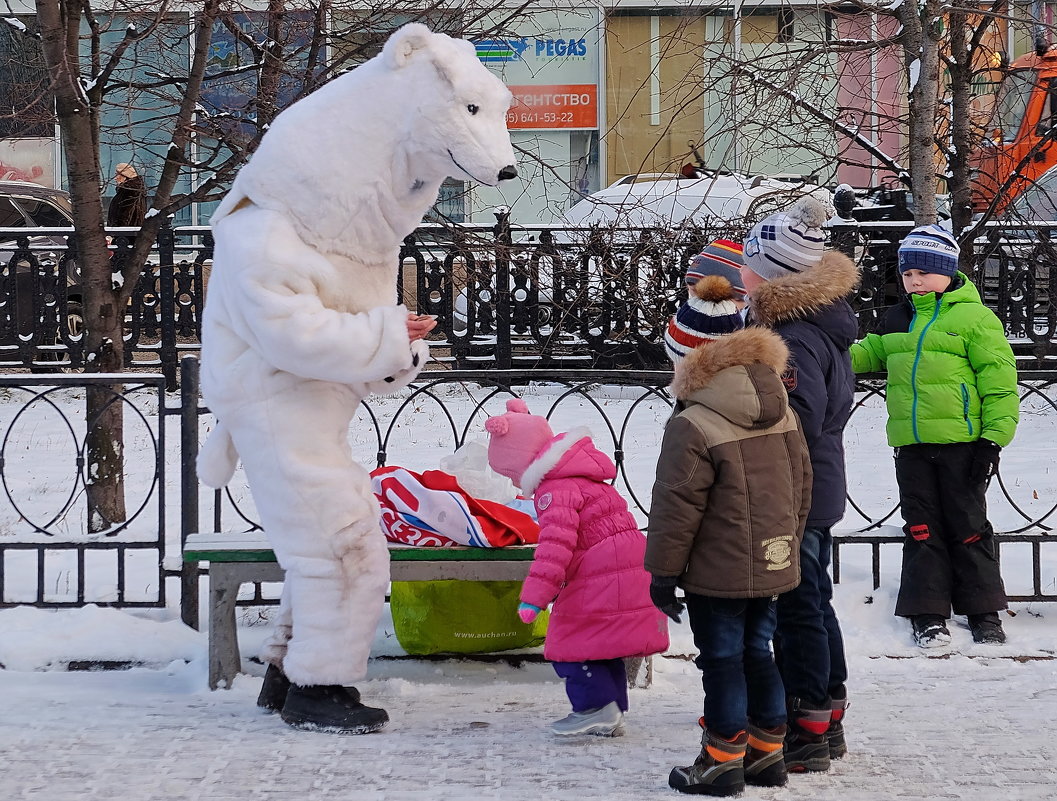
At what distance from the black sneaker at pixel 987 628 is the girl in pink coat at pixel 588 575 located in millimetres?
1690

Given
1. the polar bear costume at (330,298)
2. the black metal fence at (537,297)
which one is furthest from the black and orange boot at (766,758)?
the black metal fence at (537,297)

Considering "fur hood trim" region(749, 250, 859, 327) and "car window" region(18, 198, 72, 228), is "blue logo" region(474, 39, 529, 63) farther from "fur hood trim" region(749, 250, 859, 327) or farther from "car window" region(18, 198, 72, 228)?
"car window" region(18, 198, 72, 228)

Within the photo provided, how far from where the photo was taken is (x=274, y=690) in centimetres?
396

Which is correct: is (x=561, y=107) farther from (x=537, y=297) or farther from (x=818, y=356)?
(x=818, y=356)

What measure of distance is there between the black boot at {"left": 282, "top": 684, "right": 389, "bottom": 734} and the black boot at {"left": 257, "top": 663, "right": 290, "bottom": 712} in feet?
0.49

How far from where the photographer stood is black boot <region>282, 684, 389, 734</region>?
373 cm

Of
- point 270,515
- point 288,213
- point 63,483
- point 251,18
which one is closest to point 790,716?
point 270,515

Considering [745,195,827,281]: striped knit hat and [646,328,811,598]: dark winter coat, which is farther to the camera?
[745,195,827,281]: striped knit hat

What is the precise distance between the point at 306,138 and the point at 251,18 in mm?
3094

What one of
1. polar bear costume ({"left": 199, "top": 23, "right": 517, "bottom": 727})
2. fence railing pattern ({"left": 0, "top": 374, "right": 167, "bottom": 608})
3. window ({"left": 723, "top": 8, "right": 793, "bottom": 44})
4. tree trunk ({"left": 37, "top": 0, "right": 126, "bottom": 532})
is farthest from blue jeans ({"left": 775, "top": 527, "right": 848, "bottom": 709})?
window ({"left": 723, "top": 8, "right": 793, "bottom": 44})

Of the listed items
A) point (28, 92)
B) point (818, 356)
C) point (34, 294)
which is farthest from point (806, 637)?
point (34, 294)

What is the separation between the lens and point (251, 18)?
20.8 feet

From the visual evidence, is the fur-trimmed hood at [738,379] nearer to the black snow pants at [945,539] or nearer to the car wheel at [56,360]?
the black snow pants at [945,539]

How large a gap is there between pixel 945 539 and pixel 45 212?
9.66 metres
